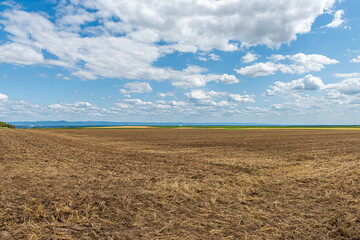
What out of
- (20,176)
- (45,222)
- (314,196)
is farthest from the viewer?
(20,176)

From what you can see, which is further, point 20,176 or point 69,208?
point 20,176

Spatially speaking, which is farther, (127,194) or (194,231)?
(127,194)

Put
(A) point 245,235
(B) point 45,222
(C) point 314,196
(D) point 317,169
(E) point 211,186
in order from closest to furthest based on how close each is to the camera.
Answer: (A) point 245,235 < (B) point 45,222 < (C) point 314,196 < (E) point 211,186 < (D) point 317,169

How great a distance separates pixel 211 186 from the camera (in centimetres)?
959

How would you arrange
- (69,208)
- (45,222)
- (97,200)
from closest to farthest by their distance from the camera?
(45,222), (69,208), (97,200)

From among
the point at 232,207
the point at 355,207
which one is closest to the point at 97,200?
the point at 232,207

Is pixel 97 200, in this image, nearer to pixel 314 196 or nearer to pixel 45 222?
pixel 45 222

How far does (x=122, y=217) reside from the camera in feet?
20.9

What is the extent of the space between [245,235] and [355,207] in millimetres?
4411

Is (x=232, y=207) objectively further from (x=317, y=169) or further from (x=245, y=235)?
(x=317, y=169)

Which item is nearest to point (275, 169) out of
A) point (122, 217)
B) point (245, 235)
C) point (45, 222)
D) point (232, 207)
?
point (232, 207)

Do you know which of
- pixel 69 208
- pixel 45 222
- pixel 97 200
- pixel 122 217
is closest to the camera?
pixel 45 222

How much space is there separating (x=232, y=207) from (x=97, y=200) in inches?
180

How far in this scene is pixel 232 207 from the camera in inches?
284
